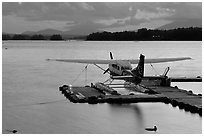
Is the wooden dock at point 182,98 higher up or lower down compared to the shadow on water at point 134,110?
higher up

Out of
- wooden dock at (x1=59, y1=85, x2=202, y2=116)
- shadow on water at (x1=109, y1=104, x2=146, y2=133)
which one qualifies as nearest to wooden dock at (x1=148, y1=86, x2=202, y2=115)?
wooden dock at (x1=59, y1=85, x2=202, y2=116)

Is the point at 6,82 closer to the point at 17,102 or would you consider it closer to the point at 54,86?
the point at 54,86

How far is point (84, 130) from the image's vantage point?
29.4 ft

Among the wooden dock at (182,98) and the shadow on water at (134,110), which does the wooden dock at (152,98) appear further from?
the shadow on water at (134,110)

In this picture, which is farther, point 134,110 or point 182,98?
point 182,98

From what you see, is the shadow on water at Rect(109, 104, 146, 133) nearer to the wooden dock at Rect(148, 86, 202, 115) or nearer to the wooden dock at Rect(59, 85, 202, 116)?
the wooden dock at Rect(59, 85, 202, 116)

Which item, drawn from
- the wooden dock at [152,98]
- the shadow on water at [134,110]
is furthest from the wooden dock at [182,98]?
the shadow on water at [134,110]

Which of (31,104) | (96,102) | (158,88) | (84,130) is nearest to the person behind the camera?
(84,130)

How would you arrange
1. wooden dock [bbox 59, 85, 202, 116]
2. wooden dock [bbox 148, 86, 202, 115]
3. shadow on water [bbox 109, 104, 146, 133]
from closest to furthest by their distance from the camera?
shadow on water [bbox 109, 104, 146, 133]
wooden dock [bbox 148, 86, 202, 115]
wooden dock [bbox 59, 85, 202, 116]

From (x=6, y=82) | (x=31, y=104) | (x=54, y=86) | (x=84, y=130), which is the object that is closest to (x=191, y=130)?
(x=84, y=130)

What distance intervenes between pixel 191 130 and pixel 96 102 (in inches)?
120

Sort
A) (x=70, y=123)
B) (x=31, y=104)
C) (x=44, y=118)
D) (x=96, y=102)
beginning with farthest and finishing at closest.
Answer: (x=31, y=104), (x=96, y=102), (x=44, y=118), (x=70, y=123)

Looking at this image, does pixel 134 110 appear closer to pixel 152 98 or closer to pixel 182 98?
pixel 152 98

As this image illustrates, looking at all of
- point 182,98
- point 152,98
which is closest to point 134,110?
point 152,98
